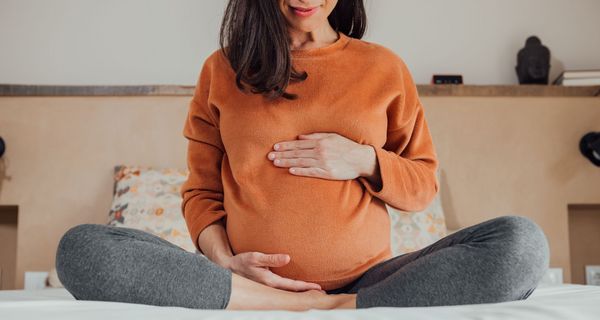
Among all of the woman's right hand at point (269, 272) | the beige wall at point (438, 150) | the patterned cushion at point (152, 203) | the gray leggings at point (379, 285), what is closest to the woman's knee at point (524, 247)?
the gray leggings at point (379, 285)

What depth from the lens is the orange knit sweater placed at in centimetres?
116

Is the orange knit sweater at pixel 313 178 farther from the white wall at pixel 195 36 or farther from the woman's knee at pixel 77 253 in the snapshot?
the white wall at pixel 195 36

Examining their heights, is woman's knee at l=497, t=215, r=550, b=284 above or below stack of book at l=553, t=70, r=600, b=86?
below

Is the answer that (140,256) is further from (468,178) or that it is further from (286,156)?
(468,178)

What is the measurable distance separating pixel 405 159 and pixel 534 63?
155 centimetres

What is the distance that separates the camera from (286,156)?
3.85 feet

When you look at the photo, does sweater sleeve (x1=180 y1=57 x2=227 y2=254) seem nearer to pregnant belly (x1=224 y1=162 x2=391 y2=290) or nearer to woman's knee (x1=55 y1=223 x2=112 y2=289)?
pregnant belly (x1=224 y1=162 x2=391 y2=290)

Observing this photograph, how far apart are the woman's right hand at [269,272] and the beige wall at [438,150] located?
1.45m

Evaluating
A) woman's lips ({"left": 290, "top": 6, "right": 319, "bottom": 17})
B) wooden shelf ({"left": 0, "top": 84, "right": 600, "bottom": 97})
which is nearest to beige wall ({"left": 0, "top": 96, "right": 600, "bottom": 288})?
wooden shelf ({"left": 0, "top": 84, "right": 600, "bottom": 97})

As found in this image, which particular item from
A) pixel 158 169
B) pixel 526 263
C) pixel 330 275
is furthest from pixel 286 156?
pixel 158 169

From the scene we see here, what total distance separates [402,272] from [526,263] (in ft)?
0.59

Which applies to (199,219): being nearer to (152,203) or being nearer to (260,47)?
(260,47)

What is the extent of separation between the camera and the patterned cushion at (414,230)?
2125 millimetres

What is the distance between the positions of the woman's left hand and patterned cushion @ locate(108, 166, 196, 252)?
39.4 inches
